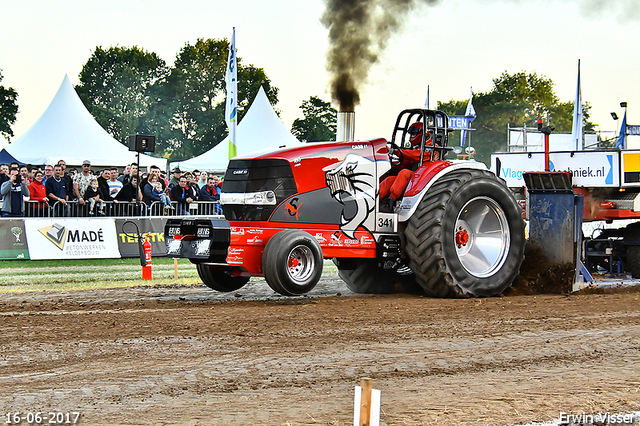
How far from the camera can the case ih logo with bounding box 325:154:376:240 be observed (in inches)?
363

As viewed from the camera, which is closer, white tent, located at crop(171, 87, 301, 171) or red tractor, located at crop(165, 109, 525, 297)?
red tractor, located at crop(165, 109, 525, 297)

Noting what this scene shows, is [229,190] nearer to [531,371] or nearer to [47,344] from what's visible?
[47,344]

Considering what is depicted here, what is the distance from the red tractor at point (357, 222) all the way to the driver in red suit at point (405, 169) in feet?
0.22

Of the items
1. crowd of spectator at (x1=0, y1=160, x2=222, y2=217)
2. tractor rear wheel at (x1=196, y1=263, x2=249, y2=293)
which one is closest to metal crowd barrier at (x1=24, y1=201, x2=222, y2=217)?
crowd of spectator at (x1=0, y1=160, x2=222, y2=217)

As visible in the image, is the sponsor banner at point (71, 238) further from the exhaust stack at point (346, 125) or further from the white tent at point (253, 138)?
the white tent at point (253, 138)

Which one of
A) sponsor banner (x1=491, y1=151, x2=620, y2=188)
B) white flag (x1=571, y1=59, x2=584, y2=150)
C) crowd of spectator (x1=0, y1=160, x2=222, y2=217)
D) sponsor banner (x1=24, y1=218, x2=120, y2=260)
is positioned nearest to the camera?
sponsor banner (x1=491, y1=151, x2=620, y2=188)

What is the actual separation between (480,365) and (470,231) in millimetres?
4388

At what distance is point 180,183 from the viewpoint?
17609mm

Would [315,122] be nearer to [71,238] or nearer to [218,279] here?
[71,238]

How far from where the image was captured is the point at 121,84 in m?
70.9

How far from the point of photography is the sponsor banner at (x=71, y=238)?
1527 cm

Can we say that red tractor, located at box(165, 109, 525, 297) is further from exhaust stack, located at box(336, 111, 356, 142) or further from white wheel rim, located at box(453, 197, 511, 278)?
exhaust stack, located at box(336, 111, 356, 142)

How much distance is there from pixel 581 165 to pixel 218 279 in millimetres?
6787

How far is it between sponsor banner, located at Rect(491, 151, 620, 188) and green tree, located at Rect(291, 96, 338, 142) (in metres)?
47.8
